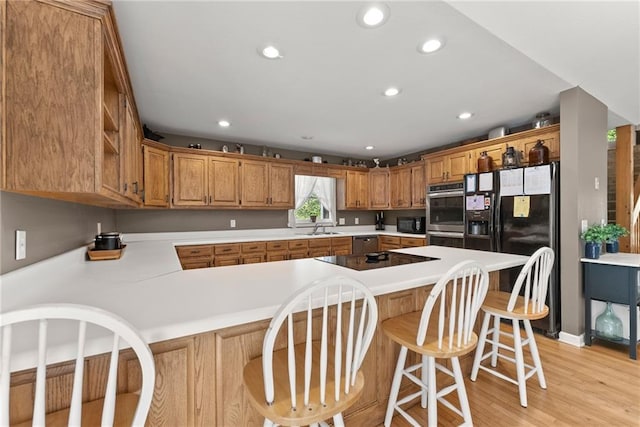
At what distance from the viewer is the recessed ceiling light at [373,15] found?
160 centimetres

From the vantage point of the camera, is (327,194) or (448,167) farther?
(327,194)

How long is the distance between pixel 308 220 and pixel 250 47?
3.48 meters

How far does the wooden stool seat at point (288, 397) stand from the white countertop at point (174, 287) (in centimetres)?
24

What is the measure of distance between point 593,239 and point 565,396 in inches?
58.2

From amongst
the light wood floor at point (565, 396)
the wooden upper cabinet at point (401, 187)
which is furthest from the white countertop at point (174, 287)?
the wooden upper cabinet at point (401, 187)

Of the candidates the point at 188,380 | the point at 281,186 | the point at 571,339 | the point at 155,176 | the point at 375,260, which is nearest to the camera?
the point at 188,380

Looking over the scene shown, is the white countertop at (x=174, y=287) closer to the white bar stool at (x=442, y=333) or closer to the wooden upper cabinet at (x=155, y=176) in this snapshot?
the white bar stool at (x=442, y=333)

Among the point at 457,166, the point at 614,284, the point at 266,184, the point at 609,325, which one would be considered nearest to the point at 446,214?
the point at 457,166

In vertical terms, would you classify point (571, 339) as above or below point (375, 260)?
below

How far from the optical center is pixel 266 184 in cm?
440

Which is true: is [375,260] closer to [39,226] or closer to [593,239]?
[39,226]

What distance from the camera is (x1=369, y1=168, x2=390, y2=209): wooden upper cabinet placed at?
17.8ft

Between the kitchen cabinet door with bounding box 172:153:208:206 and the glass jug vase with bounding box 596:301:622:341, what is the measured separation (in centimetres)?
457

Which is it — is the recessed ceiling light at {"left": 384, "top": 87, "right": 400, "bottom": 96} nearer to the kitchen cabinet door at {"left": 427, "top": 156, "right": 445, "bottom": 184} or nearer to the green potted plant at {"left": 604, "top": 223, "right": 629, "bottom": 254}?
the kitchen cabinet door at {"left": 427, "top": 156, "right": 445, "bottom": 184}
